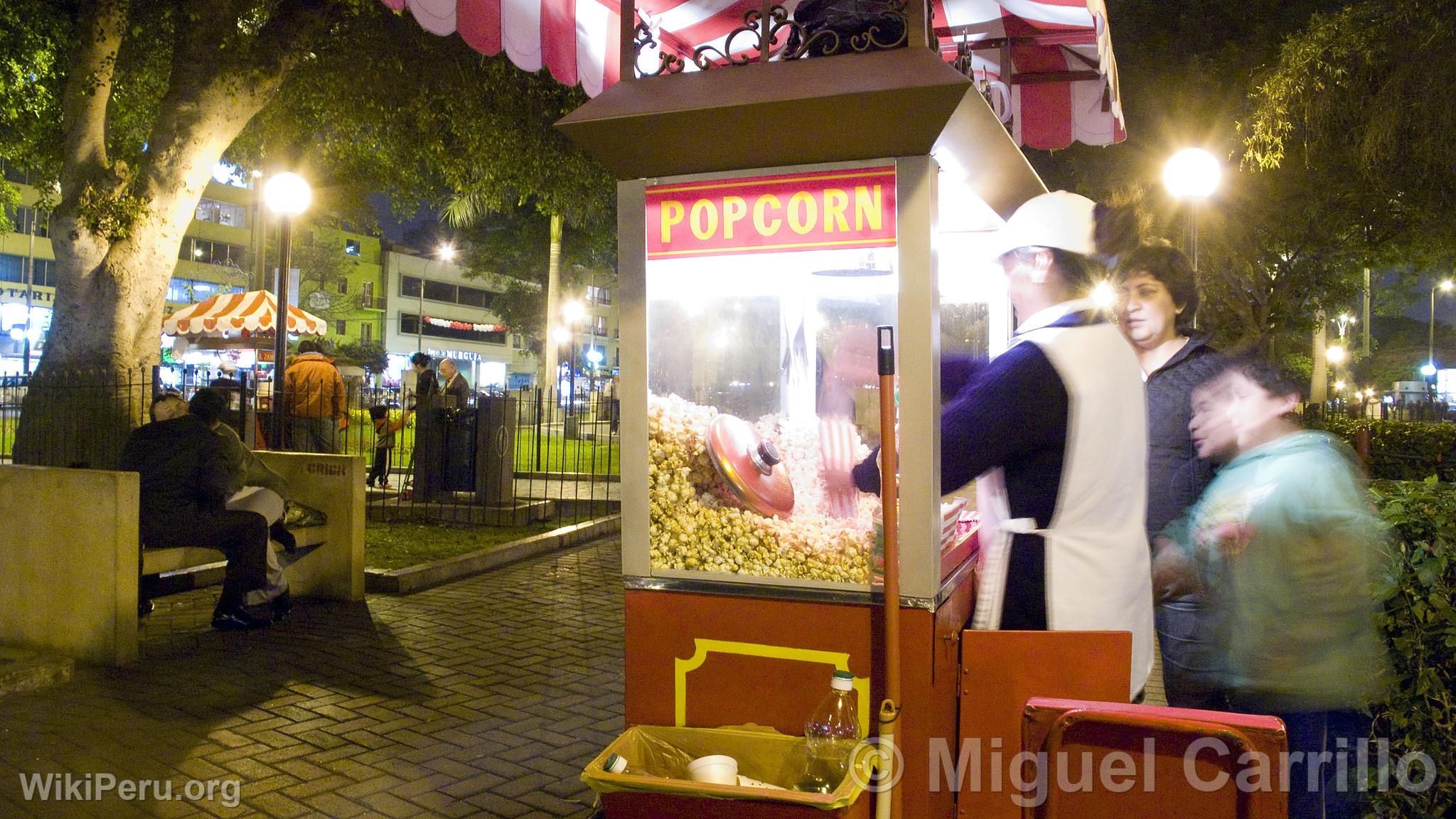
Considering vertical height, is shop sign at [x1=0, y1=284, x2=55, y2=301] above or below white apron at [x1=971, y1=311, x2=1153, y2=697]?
above

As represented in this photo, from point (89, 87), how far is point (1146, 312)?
30.4 ft

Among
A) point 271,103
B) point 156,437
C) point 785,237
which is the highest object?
point 271,103

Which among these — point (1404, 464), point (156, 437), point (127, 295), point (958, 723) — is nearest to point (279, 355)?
point (127, 295)

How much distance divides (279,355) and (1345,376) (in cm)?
6161

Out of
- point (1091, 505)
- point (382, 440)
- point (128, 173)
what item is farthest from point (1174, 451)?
point (382, 440)

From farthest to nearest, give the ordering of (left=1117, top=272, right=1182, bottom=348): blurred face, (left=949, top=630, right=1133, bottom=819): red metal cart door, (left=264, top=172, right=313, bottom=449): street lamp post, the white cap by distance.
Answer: (left=264, top=172, right=313, bottom=449): street lamp post, (left=1117, top=272, right=1182, bottom=348): blurred face, the white cap, (left=949, top=630, right=1133, bottom=819): red metal cart door

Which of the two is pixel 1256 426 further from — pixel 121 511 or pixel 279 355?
pixel 279 355

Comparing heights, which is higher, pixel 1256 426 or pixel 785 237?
pixel 785 237

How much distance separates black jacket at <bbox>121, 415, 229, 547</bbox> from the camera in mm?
6156

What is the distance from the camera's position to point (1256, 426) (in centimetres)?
319

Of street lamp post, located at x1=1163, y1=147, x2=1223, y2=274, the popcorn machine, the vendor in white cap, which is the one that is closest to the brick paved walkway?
the popcorn machine

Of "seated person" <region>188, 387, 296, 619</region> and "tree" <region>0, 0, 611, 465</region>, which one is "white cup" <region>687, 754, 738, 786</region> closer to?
"seated person" <region>188, 387, 296, 619</region>
